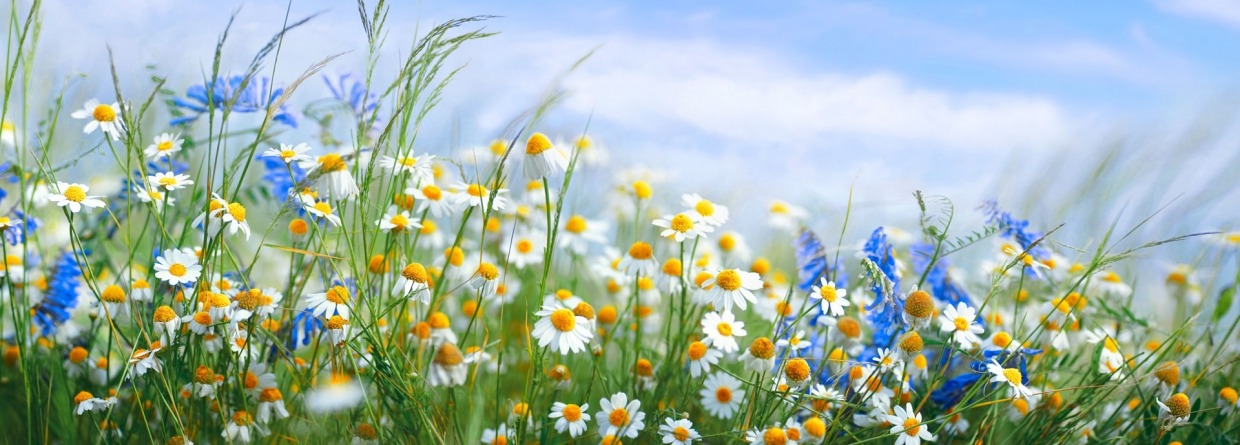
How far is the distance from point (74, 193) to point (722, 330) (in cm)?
84

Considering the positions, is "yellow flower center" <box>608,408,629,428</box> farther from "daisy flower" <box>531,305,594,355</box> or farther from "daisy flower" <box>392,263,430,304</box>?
"daisy flower" <box>392,263,430,304</box>

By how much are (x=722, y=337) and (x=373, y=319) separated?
45 cm

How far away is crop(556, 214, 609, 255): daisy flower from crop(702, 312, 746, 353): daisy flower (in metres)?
0.63

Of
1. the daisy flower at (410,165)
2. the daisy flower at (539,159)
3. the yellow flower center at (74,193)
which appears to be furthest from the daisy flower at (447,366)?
the yellow flower center at (74,193)

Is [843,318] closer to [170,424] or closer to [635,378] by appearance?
[635,378]

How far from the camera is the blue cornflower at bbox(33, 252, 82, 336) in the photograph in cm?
170


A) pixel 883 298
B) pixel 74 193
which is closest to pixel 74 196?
pixel 74 193

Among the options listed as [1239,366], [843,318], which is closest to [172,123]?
[843,318]

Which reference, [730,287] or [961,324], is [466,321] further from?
[961,324]

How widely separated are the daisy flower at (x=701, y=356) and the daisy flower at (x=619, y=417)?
0.12 metres

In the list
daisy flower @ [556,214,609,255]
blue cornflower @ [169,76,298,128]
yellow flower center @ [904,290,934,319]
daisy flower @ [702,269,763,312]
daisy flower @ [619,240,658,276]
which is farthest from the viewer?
daisy flower @ [556,214,609,255]

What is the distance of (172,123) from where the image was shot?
1713 millimetres

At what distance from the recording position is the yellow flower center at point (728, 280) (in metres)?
1.29

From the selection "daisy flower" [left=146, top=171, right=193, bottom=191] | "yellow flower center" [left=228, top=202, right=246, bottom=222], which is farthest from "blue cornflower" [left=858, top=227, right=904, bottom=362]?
"daisy flower" [left=146, top=171, right=193, bottom=191]
